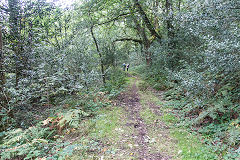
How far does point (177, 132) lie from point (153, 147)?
3.70 feet

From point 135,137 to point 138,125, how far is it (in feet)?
2.81

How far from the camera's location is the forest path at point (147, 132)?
381 centimetres

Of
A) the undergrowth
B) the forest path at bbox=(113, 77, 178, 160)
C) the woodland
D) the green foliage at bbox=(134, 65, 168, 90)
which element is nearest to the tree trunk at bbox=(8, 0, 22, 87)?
the woodland

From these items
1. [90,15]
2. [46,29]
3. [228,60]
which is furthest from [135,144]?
[90,15]

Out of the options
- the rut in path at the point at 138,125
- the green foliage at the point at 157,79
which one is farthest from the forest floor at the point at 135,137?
the green foliage at the point at 157,79

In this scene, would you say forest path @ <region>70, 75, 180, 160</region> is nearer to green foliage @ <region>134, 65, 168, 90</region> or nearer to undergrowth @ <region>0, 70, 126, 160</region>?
undergrowth @ <region>0, 70, 126, 160</region>

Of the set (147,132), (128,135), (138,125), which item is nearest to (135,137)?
(128,135)

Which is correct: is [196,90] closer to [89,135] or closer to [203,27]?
[203,27]

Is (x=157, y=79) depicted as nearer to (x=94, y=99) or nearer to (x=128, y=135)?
(x=94, y=99)

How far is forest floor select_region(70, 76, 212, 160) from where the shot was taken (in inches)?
147

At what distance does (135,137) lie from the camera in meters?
4.58

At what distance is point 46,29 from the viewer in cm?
714

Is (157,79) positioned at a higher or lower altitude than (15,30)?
lower

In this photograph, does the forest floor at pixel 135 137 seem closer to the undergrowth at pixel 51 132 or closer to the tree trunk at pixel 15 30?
the undergrowth at pixel 51 132
